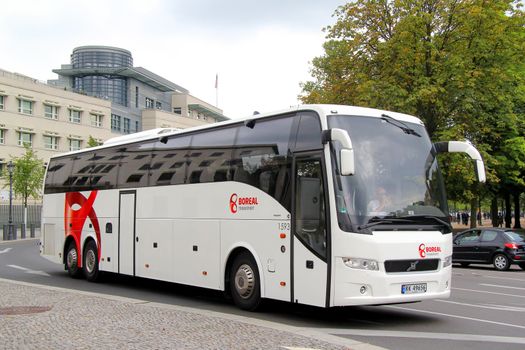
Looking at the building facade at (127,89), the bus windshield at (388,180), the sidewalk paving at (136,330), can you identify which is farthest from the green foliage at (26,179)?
the bus windshield at (388,180)

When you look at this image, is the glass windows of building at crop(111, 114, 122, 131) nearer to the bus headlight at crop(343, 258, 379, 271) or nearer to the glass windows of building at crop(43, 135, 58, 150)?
the glass windows of building at crop(43, 135, 58, 150)

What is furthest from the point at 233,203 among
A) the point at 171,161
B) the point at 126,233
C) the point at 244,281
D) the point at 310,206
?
the point at 126,233

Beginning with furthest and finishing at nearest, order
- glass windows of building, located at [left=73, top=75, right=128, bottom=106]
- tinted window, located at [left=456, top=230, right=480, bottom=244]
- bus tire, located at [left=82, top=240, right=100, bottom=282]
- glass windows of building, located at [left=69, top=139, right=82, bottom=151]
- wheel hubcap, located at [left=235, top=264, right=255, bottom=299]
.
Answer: glass windows of building, located at [left=73, top=75, right=128, bottom=106]
glass windows of building, located at [left=69, top=139, right=82, bottom=151]
tinted window, located at [left=456, top=230, right=480, bottom=244]
bus tire, located at [left=82, top=240, right=100, bottom=282]
wheel hubcap, located at [left=235, top=264, right=255, bottom=299]

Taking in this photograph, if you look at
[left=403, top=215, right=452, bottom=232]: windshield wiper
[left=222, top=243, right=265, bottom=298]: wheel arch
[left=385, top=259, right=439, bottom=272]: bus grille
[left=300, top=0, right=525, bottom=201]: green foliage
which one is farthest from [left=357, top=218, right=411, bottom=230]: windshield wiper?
[left=300, top=0, right=525, bottom=201]: green foliage

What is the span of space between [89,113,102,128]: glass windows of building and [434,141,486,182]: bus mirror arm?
254 ft

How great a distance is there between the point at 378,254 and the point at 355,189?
39.6 inches

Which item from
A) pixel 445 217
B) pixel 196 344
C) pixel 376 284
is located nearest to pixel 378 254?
pixel 376 284

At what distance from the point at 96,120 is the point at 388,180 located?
79.4 meters

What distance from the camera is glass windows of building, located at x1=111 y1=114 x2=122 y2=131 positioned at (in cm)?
9004

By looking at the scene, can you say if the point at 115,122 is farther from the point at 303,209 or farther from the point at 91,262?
the point at 303,209

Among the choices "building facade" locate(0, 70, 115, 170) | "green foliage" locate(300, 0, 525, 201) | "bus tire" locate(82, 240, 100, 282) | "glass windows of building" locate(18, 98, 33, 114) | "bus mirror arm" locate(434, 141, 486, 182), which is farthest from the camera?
"glass windows of building" locate(18, 98, 33, 114)

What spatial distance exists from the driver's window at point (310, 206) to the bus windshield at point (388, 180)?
14.3 inches

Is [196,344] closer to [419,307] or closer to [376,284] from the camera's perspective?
[376,284]

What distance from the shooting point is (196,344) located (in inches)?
292
